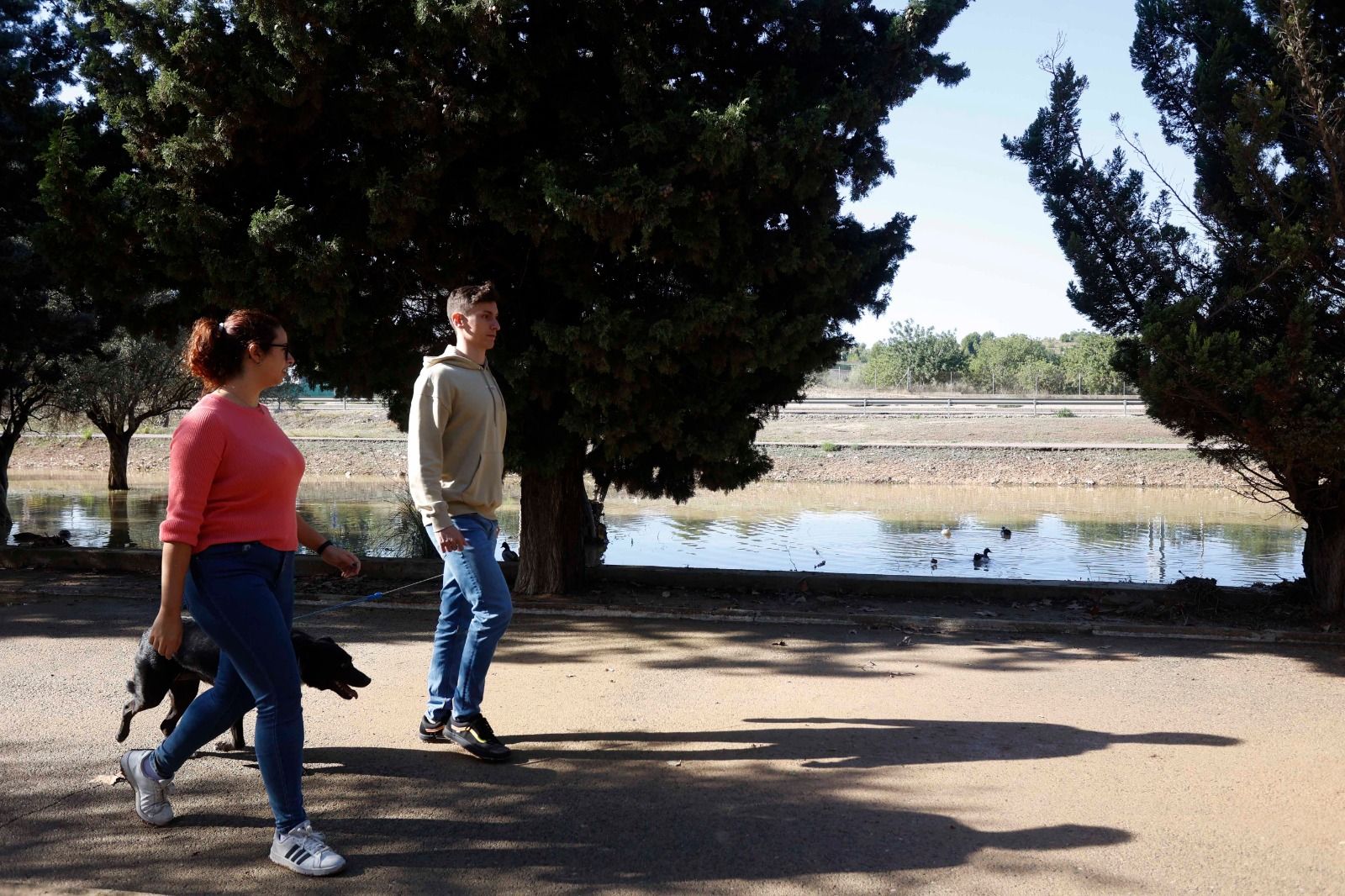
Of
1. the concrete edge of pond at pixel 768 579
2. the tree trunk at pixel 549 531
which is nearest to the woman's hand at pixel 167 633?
the concrete edge of pond at pixel 768 579

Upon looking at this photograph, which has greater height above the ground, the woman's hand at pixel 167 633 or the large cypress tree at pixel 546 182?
the large cypress tree at pixel 546 182

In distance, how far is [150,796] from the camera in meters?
4.07

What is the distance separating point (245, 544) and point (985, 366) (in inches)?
2781

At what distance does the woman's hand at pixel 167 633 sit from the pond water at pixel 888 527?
19.4ft

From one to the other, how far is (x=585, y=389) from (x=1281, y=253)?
485 cm

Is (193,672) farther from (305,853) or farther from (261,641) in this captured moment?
(305,853)

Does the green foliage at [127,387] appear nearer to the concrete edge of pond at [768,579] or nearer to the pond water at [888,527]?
the pond water at [888,527]

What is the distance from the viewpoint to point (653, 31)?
827 centimetres

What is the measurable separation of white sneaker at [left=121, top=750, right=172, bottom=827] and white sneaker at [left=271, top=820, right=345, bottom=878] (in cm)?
61

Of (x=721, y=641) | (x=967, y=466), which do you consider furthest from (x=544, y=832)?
(x=967, y=466)

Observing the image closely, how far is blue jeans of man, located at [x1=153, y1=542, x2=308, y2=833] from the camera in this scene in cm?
367

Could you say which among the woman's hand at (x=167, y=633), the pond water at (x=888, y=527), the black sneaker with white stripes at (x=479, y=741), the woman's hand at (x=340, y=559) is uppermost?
the woman's hand at (x=340, y=559)

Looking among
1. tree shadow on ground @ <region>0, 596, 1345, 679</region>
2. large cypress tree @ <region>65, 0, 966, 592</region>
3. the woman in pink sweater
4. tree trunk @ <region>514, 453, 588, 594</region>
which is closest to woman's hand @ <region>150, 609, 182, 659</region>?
the woman in pink sweater

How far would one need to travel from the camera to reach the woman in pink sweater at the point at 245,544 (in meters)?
3.62
